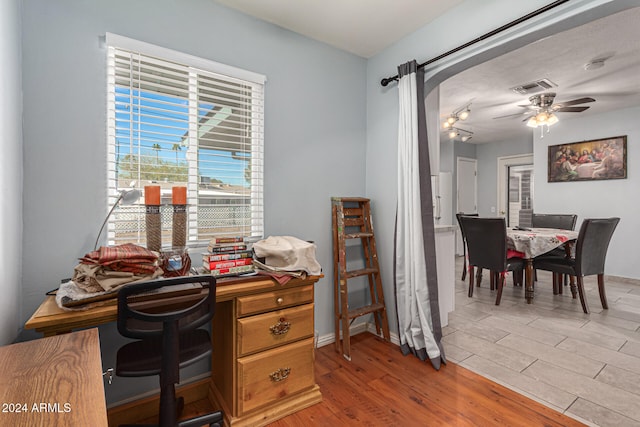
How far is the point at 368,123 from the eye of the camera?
2828 millimetres

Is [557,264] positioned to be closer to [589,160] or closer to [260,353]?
[589,160]

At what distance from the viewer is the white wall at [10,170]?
46.6 inches

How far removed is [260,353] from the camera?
5.57ft

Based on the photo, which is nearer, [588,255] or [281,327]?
[281,327]

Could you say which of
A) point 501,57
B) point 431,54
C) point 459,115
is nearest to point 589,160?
point 459,115

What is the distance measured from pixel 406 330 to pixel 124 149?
2307 mm

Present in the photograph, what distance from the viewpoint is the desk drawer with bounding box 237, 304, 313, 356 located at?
1.65m


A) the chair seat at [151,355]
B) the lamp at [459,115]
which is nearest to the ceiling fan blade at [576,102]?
the lamp at [459,115]

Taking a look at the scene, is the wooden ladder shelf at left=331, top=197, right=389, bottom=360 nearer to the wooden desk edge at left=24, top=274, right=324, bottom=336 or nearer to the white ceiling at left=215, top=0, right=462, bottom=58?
the wooden desk edge at left=24, top=274, right=324, bottom=336

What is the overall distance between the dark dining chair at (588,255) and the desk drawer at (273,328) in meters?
3.18

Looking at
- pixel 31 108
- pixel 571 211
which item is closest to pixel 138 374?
pixel 31 108

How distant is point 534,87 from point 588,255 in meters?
2.04

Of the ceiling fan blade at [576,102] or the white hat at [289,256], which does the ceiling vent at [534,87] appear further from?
the white hat at [289,256]

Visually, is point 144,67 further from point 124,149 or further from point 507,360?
point 507,360
